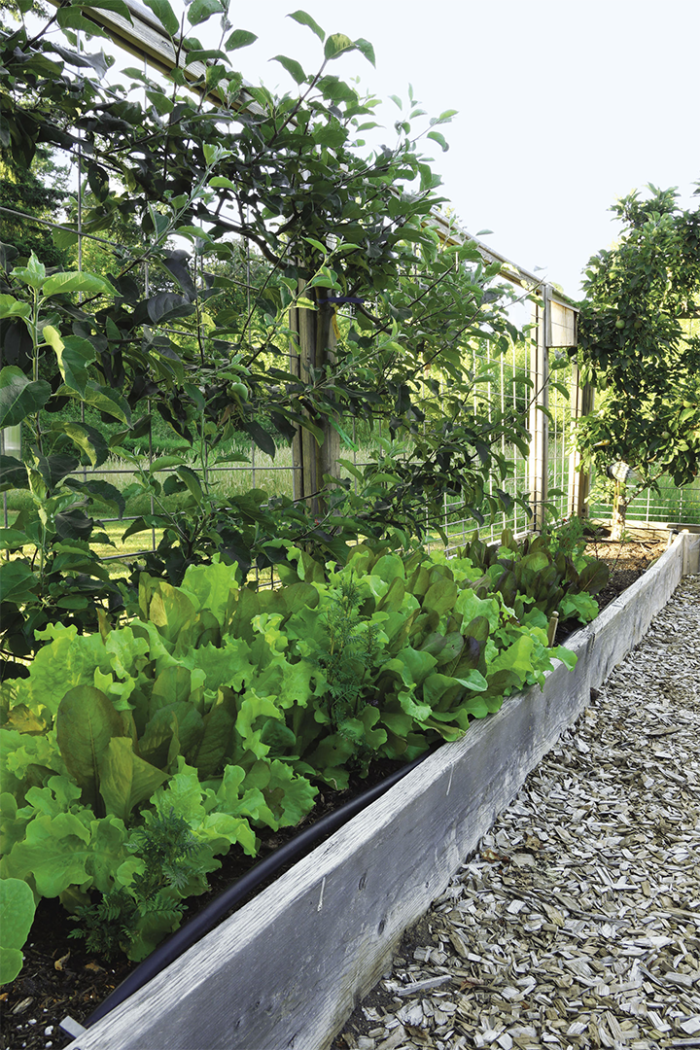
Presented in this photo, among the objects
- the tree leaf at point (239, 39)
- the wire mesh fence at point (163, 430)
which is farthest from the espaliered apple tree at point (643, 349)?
the tree leaf at point (239, 39)

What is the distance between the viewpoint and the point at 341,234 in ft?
7.02

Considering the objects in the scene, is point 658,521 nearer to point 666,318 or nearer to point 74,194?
point 666,318

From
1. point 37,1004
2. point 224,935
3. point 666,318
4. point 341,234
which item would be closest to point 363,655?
point 224,935

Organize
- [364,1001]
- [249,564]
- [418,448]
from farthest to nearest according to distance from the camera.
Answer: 1. [418,448]
2. [249,564]
3. [364,1001]

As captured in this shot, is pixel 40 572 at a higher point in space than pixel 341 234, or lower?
lower

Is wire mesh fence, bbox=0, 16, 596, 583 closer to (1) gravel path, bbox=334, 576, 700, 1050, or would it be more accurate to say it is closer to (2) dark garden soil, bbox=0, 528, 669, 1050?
(2) dark garden soil, bbox=0, 528, 669, 1050

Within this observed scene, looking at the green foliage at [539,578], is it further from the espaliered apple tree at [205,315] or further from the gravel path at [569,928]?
the gravel path at [569,928]

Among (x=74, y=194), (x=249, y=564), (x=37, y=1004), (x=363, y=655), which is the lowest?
(x=37, y=1004)

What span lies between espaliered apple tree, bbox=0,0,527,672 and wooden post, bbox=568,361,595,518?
4.63 meters

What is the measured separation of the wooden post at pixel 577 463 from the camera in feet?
22.6

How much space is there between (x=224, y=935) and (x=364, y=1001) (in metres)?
0.43

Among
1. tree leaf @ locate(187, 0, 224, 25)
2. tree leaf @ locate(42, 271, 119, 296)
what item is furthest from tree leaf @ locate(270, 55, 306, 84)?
tree leaf @ locate(42, 271, 119, 296)

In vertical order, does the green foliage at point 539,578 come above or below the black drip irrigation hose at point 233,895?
above

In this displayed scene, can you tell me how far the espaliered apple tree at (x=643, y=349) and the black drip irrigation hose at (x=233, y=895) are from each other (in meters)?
5.36
